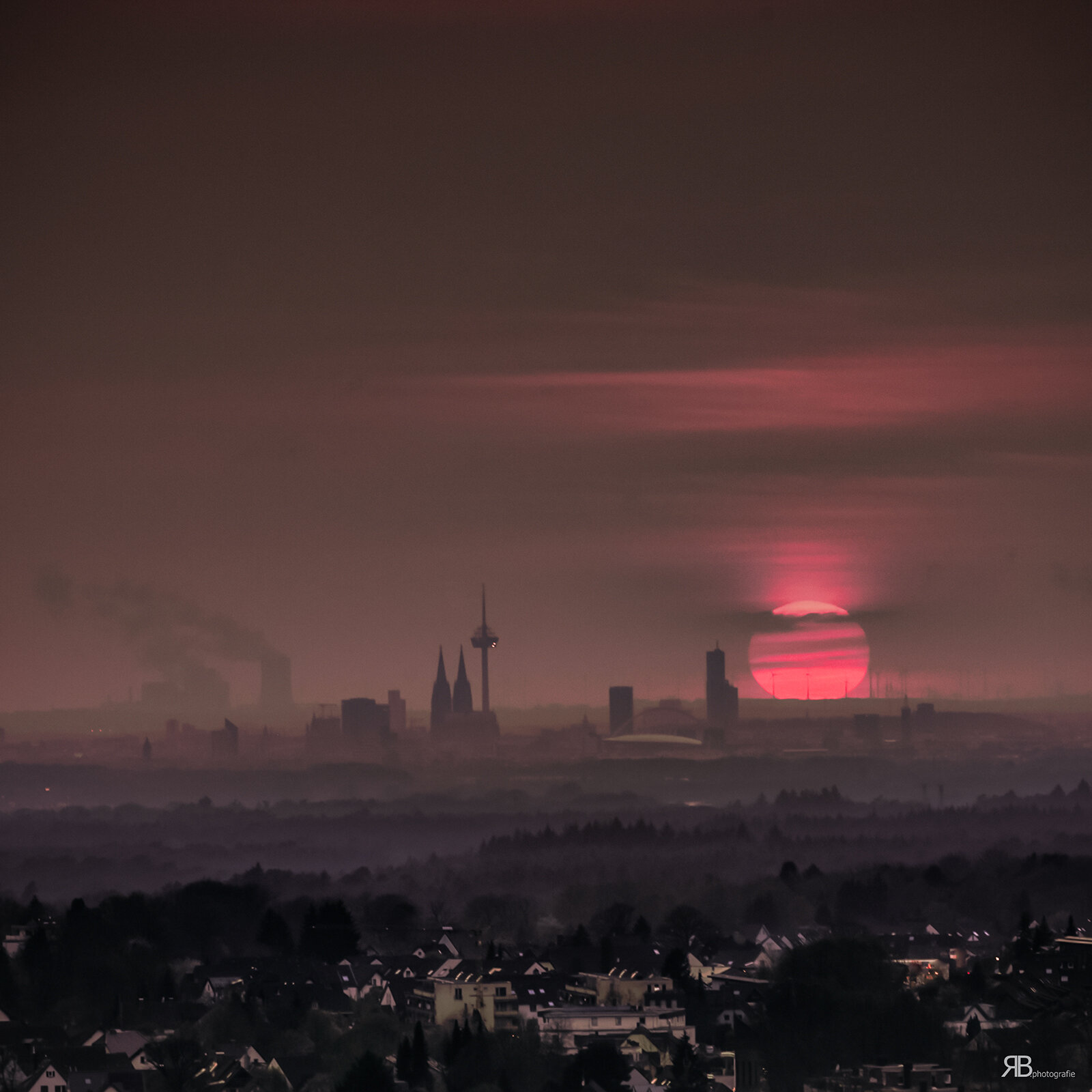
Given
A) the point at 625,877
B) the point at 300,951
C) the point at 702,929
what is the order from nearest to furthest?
1. the point at 300,951
2. the point at 702,929
3. the point at 625,877

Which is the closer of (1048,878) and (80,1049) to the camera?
(80,1049)

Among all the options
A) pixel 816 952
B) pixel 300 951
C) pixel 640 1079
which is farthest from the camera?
pixel 300 951

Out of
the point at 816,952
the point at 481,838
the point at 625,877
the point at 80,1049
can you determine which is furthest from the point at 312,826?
the point at 80,1049

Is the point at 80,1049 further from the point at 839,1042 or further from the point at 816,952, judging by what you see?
the point at 816,952

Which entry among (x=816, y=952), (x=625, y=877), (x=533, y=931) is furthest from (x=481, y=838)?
(x=816, y=952)

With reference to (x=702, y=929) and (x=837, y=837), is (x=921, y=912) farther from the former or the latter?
(x=837, y=837)

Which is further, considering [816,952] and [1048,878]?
[1048,878]

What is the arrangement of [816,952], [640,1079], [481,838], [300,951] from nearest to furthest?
[640,1079]
[816,952]
[300,951]
[481,838]

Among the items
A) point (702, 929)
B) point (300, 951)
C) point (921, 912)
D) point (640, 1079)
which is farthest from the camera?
point (921, 912)

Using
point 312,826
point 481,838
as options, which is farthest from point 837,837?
point 312,826
